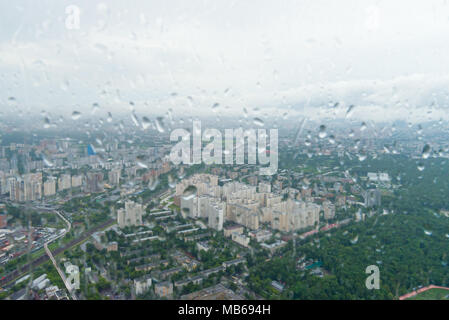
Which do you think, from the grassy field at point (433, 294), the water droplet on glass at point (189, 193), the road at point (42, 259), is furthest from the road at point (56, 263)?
the grassy field at point (433, 294)

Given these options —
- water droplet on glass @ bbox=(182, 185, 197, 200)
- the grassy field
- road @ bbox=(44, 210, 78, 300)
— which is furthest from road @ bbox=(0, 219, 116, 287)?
the grassy field

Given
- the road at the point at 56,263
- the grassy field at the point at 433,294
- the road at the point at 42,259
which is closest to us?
the road at the point at 56,263

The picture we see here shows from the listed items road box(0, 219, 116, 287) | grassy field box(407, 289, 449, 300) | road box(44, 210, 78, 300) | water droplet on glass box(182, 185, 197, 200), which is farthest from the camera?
water droplet on glass box(182, 185, 197, 200)

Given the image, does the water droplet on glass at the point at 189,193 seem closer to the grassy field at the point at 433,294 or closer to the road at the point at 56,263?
the road at the point at 56,263

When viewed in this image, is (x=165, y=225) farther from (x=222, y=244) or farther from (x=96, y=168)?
(x=96, y=168)

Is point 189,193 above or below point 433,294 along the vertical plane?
above

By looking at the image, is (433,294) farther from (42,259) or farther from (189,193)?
(189,193)

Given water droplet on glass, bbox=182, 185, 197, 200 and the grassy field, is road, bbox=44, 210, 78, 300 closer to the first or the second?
water droplet on glass, bbox=182, 185, 197, 200

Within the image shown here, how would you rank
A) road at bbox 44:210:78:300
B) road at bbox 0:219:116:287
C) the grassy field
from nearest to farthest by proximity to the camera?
road at bbox 44:210:78:300 → the grassy field → road at bbox 0:219:116:287

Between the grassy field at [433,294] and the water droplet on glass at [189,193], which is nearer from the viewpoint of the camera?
A: the grassy field at [433,294]

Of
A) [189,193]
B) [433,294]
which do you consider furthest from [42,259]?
[433,294]

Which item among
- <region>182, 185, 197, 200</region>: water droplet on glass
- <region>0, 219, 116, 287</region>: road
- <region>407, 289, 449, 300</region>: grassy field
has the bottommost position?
<region>407, 289, 449, 300</region>: grassy field
